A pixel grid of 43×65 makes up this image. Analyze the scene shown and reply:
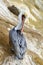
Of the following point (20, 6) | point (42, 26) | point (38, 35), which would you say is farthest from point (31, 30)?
point (20, 6)

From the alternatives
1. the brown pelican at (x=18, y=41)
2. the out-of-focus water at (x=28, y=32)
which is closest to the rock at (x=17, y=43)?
the brown pelican at (x=18, y=41)

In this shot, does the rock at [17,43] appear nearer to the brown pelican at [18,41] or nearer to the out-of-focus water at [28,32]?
the brown pelican at [18,41]

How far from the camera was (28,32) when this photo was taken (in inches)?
359

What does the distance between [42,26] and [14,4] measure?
149 cm

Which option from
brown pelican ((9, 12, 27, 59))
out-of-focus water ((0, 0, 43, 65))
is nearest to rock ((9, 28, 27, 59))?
brown pelican ((9, 12, 27, 59))

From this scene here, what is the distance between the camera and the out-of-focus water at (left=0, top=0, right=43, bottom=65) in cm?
712

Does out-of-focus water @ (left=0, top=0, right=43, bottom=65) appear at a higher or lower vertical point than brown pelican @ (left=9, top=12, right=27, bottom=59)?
lower

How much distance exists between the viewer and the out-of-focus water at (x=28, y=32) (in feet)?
23.4

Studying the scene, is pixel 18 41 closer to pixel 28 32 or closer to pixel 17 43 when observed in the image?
pixel 17 43

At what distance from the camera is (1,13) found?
9711 mm

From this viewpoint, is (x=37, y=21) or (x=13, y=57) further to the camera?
(x=37, y=21)

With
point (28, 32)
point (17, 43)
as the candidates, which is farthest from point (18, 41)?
point (28, 32)

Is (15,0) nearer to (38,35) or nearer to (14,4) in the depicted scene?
(14,4)

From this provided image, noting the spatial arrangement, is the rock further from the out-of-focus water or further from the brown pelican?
the out-of-focus water
